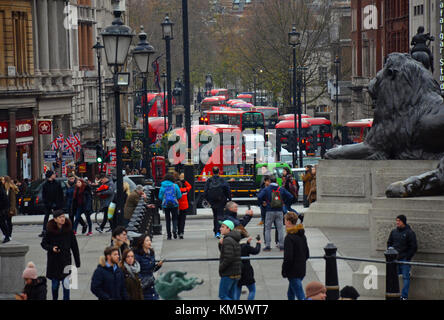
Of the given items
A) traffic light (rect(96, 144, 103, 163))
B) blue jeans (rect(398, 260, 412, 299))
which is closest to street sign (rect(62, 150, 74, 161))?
traffic light (rect(96, 144, 103, 163))

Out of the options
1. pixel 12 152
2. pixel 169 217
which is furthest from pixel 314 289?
pixel 12 152

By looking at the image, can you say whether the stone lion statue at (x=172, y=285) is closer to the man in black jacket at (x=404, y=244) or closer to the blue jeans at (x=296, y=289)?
the blue jeans at (x=296, y=289)

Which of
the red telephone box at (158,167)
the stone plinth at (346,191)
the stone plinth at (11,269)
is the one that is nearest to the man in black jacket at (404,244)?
the stone plinth at (11,269)

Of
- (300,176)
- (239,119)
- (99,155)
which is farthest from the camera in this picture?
(239,119)

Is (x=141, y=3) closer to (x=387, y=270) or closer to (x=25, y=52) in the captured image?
(x=25, y=52)

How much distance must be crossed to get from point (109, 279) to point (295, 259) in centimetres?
287

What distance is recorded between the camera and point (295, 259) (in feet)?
51.2

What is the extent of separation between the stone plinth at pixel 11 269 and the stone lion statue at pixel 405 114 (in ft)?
26.8

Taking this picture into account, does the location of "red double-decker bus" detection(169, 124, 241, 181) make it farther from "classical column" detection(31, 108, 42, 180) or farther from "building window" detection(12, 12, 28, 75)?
"building window" detection(12, 12, 28, 75)

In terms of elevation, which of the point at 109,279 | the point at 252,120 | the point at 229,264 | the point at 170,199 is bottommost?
the point at 252,120

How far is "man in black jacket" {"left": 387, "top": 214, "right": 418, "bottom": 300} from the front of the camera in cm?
1587

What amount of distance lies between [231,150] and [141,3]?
3656 inches

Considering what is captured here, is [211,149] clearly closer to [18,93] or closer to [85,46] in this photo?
[18,93]

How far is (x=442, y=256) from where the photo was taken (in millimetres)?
16219
